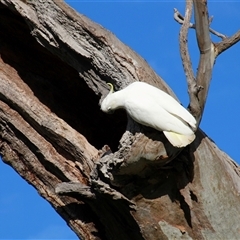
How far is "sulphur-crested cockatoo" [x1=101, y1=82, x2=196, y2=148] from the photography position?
116 inches

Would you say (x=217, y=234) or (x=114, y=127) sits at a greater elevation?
(x=114, y=127)

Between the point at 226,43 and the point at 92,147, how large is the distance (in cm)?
78

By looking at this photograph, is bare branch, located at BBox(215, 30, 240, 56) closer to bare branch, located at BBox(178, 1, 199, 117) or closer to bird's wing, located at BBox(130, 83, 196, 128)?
bare branch, located at BBox(178, 1, 199, 117)

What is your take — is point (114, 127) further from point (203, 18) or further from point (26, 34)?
point (203, 18)

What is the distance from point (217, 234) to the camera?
320 cm

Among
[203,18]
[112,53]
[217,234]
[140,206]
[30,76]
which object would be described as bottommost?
[217,234]

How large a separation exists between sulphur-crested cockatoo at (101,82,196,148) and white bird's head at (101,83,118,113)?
69 mm

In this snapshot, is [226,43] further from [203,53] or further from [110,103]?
[110,103]

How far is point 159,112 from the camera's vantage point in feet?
9.75

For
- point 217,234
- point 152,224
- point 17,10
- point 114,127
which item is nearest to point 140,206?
point 152,224

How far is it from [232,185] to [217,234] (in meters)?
0.22

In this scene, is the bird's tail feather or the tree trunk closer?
the bird's tail feather

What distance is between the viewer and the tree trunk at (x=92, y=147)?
10.3 feet

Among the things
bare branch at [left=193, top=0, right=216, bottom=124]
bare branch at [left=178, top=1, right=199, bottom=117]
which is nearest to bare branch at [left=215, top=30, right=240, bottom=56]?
bare branch at [left=193, top=0, right=216, bottom=124]
